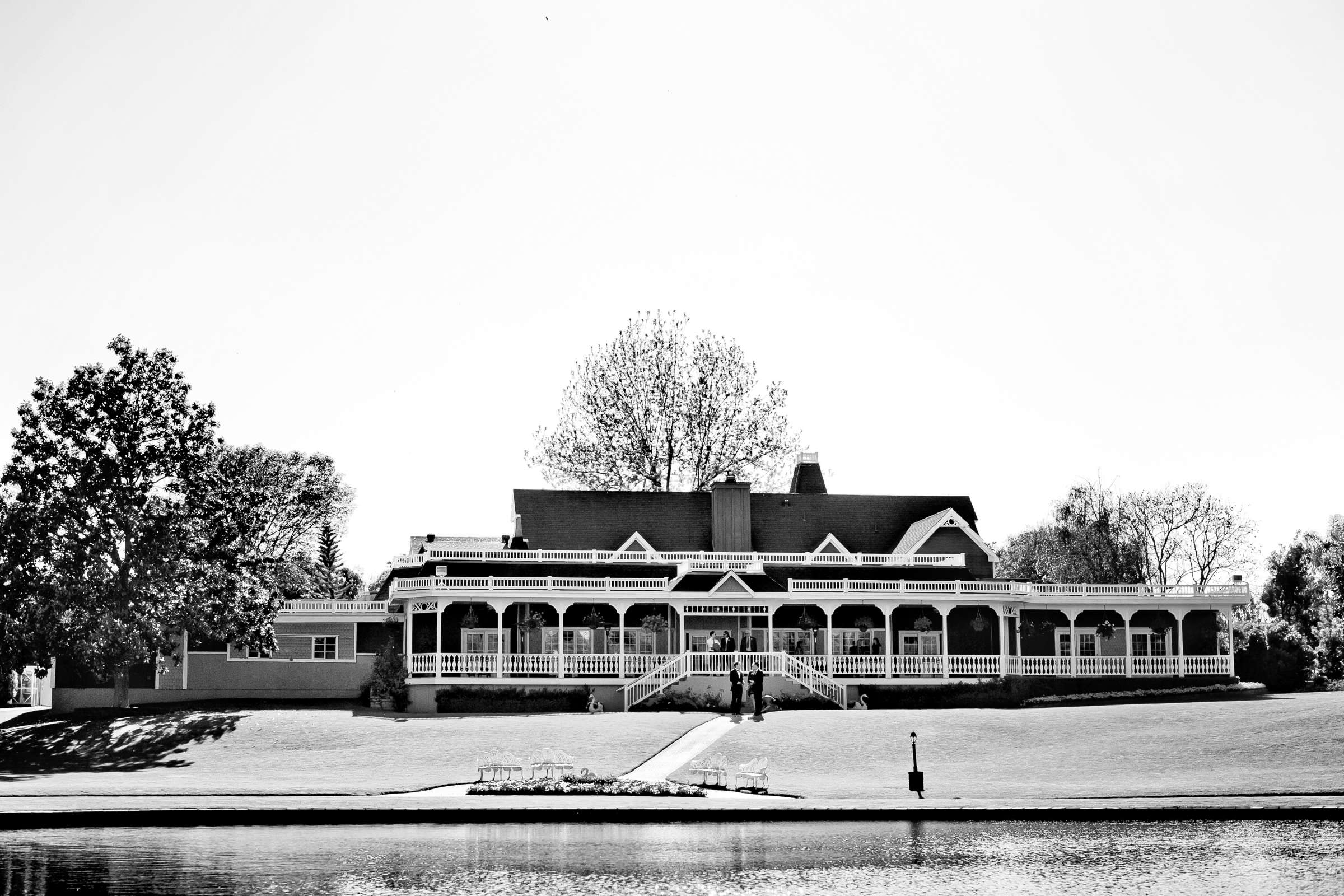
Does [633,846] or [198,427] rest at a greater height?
[198,427]

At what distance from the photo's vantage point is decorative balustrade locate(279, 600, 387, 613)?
195ft

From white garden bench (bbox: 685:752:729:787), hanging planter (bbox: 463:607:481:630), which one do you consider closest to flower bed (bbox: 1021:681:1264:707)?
hanging planter (bbox: 463:607:481:630)

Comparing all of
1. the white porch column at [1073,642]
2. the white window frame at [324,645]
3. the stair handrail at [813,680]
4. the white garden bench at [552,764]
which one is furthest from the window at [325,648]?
Answer: the white porch column at [1073,642]

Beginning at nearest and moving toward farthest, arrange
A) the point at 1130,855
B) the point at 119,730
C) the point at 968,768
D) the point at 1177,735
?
the point at 1130,855, the point at 968,768, the point at 1177,735, the point at 119,730

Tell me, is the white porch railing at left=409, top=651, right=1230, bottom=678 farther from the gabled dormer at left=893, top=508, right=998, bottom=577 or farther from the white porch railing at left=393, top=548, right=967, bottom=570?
the gabled dormer at left=893, top=508, right=998, bottom=577

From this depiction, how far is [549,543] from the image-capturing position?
6300cm

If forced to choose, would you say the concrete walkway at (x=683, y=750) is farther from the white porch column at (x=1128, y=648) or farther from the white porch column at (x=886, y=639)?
the white porch column at (x=1128, y=648)

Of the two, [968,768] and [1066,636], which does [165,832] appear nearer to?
[968,768]

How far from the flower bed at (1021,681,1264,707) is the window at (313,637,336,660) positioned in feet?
86.0

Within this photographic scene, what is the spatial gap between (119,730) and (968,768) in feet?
84.3

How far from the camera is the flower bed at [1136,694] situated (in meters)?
52.5

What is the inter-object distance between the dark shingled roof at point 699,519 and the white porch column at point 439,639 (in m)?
7.00

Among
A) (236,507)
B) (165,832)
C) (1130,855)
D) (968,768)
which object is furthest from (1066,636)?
(165,832)

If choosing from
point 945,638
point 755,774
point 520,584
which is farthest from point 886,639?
point 755,774
